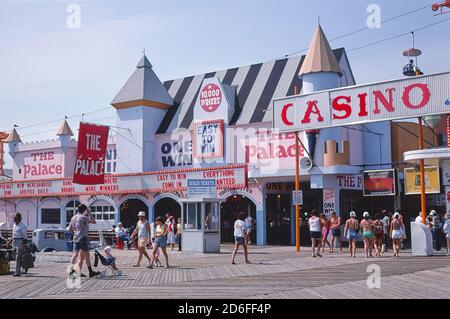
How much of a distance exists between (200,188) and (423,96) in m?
10.2

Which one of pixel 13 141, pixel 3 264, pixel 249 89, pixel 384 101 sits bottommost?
pixel 3 264

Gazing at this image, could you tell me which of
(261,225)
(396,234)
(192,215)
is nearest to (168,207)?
(261,225)

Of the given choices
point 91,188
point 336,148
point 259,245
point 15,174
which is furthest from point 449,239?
point 15,174

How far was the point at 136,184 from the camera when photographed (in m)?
36.5

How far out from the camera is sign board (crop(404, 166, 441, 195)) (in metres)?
26.2

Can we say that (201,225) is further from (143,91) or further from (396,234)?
(143,91)

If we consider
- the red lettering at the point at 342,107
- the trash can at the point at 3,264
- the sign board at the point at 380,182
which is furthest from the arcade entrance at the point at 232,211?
the trash can at the point at 3,264

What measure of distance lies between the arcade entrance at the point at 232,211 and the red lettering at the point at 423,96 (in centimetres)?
1296

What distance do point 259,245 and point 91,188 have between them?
45.7ft

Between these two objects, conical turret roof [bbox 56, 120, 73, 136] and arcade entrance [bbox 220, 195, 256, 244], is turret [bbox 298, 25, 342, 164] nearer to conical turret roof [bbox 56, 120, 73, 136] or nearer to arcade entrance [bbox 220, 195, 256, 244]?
arcade entrance [bbox 220, 195, 256, 244]

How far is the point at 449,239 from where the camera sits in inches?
886

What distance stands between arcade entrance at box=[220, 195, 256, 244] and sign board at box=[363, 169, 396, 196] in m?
7.81

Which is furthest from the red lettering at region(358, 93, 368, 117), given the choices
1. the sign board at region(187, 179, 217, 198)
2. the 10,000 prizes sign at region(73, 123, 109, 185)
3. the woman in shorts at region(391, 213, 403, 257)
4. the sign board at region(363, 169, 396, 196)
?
the 10,000 prizes sign at region(73, 123, 109, 185)
